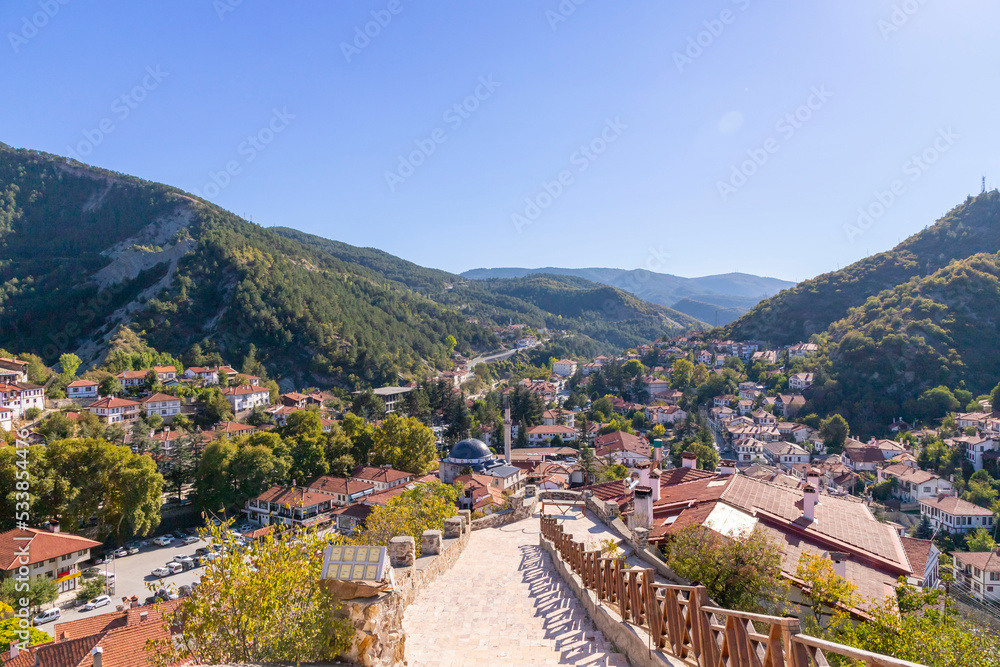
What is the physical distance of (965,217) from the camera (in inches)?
3302

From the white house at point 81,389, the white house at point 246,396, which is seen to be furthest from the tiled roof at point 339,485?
the white house at point 81,389

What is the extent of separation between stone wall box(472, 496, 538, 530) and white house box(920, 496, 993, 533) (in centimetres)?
3163

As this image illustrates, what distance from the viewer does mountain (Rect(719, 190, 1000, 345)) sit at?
259 ft

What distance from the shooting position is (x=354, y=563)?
15.0ft

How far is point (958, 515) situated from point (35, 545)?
1929 inches

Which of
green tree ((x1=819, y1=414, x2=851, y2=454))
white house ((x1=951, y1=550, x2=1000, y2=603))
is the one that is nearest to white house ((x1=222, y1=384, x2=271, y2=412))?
white house ((x1=951, y1=550, x2=1000, y2=603))

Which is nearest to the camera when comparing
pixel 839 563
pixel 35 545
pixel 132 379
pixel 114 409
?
pixel 839 563

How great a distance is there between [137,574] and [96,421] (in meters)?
14.9

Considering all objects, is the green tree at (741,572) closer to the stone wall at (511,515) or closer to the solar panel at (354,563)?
the solar panel at (354,563)

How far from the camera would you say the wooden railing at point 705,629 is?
8.66ft

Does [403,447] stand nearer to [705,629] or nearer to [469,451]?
[469,451]

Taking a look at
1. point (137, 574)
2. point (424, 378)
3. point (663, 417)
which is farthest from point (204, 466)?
point (663, 417)

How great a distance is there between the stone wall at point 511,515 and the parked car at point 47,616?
18.2m

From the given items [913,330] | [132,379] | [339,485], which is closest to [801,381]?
[913,330]
